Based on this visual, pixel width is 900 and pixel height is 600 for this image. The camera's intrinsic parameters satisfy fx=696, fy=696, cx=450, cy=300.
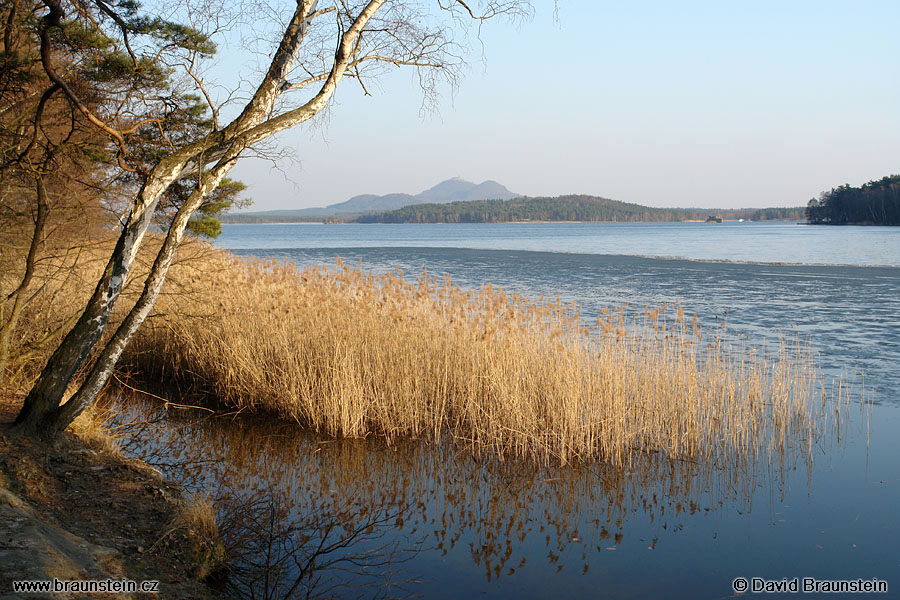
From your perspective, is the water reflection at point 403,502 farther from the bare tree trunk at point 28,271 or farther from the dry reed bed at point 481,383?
the bare tree trunk at point 28,271

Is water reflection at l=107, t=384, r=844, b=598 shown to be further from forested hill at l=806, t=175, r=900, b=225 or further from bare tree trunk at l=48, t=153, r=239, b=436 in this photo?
forested hill at l=806, t=175, r=900, b=225

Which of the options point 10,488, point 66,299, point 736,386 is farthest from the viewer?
point 66,299

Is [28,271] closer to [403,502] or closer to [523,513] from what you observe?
[403,502]

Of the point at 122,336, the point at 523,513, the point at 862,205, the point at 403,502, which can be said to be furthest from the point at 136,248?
the point at 862,205

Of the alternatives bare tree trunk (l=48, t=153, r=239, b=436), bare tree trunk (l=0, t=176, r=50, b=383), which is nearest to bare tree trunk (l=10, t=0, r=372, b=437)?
bare tree trunk (l=48, t=153, r=239, b=436)

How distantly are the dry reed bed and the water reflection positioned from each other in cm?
33

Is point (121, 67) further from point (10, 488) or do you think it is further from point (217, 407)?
point (10, 488)

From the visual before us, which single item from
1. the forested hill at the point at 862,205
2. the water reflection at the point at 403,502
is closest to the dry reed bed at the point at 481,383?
the water reflection at the point at 403,502

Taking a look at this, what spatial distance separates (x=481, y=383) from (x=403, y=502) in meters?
2.38

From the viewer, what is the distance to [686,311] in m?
17.2

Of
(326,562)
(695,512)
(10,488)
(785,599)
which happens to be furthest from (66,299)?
(785,599)

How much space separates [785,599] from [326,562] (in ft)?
Result: 10.8

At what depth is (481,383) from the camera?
8500mm

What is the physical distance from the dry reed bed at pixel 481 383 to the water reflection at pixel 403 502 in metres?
0.33
